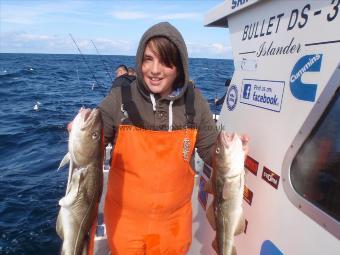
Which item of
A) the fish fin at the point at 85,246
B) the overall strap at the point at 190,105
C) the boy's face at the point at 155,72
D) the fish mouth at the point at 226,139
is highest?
the boy's face at the point at 155,72

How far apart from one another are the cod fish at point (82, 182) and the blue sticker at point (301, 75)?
1564 millimetres

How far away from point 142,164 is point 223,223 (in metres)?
0.92

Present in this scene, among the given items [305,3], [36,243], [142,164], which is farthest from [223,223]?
[36,243]

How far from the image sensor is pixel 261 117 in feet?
11.1

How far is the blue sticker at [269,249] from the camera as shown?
302cm

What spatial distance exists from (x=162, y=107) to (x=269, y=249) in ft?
5.11

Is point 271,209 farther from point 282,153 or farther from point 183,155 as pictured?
point 183,155

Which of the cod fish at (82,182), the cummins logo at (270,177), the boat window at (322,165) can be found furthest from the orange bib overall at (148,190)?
the boat window at (322,165)

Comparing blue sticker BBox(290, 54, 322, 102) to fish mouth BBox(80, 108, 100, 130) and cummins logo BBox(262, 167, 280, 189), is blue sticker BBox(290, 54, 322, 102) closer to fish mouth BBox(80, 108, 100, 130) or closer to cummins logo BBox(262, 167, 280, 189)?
cummins logo BBox(262, 167, 280, 189)

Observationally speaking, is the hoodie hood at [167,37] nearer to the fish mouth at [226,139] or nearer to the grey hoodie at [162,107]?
the grey hoodie at [162,107]

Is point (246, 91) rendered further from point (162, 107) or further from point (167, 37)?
point (167, 37)

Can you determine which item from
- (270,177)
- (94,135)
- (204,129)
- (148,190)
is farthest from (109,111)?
(270,177)

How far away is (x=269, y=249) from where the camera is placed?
313cm

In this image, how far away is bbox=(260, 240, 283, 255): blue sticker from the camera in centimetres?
302
